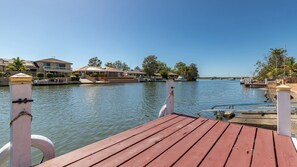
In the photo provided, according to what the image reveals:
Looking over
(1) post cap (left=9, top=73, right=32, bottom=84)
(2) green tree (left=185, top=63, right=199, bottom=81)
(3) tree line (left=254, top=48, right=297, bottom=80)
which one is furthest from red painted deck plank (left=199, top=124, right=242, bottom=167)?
(2) green tree (left=185, top=63, right=199, bottom=81)

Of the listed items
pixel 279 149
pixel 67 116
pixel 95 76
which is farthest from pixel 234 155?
pixel 95 76

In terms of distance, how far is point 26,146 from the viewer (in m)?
1.88

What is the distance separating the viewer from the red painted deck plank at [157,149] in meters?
1.90

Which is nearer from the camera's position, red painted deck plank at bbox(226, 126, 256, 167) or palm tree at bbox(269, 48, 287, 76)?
red painted deck plank at bbox(226, 126, 256, 167)

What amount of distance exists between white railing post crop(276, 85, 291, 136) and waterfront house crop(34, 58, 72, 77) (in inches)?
1779

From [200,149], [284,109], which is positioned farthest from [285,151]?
[200,149]

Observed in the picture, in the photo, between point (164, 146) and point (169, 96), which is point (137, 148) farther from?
point (169, 96)

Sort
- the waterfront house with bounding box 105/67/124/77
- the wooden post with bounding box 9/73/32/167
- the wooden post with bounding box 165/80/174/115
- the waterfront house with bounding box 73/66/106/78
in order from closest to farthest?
1. the wooden post with bounding box 9/73/32/167
2. the wooden post with bounding box 165/80/174/115
3. the waterfront house with bounding box 73/66/106/78
4. the waterfront house with bounding box 105/67/124/77

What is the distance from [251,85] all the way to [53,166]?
39.4 metres

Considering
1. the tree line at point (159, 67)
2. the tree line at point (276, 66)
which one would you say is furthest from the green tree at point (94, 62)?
the tree line at point (276, 66)

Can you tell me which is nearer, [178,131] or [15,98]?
[15,98]

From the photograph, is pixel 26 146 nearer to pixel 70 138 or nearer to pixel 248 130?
pixel 248 130

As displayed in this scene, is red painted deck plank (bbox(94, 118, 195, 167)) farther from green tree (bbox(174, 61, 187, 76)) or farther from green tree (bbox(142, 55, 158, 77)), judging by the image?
green tree (bbox(174, 61, 187, 76))

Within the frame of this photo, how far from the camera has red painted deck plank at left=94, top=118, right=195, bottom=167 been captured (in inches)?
74.7
